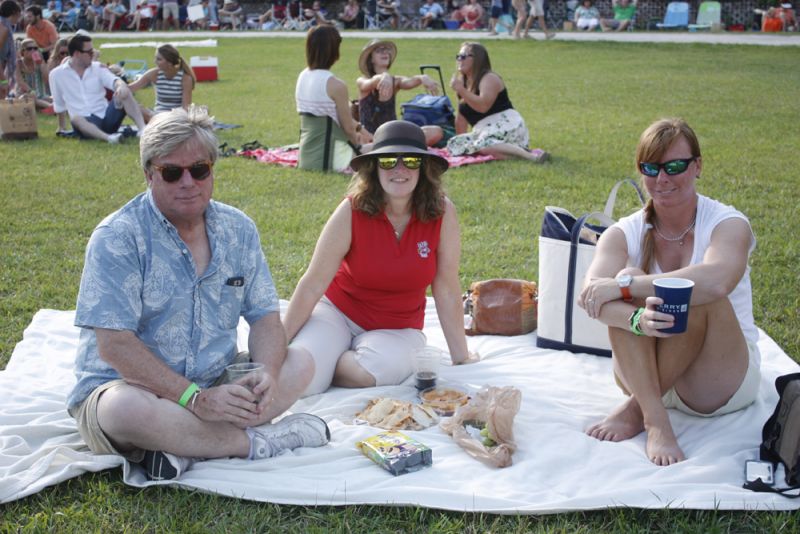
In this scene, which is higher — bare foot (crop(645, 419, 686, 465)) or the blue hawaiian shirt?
the blue hawaiian shirt

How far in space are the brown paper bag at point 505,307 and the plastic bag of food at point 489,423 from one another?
48.5 inches

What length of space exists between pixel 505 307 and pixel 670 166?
168 cm

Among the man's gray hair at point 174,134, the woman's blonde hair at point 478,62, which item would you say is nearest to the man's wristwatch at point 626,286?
the man's gray hair at point 174,134

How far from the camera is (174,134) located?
10.7 feet

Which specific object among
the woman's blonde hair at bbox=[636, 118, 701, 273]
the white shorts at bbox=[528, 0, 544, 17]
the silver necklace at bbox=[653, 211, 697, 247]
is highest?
the white shorts at bbox=[528, 0, 544, 17]

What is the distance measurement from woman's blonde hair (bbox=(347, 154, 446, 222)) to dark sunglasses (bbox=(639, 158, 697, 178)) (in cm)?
108

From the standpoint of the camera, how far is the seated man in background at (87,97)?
11.8 metres

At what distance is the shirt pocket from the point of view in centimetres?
357

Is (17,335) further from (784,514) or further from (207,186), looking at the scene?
(784,514)

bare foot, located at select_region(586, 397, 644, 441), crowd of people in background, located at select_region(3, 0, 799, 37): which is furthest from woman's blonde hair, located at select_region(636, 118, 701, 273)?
crowd of people in background, located at select_region(3, 0, 799, 37)

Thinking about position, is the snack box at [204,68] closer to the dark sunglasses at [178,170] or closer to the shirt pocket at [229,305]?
the shirt pocket at [229,305]

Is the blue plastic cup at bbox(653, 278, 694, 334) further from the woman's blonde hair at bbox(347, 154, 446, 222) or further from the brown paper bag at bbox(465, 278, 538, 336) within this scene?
the brown paper bag at bbox(465, 278, 538, 336)

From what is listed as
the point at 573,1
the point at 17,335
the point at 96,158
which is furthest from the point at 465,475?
the point at 573,1

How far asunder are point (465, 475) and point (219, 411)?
0.97 meters
